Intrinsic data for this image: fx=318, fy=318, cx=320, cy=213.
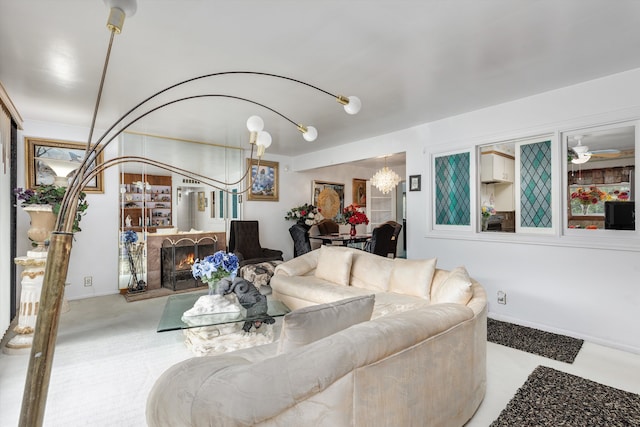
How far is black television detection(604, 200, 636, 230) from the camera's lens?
Answer: 2928mm

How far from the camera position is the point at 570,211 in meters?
3.33

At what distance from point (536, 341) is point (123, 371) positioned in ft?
12.0

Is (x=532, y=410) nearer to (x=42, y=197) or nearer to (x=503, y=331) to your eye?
(x=503, y=331)

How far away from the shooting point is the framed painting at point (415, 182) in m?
4.50

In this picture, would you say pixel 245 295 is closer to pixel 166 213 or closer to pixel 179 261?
pixel 179 261

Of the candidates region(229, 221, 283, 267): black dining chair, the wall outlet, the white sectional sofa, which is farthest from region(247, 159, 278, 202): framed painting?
the white sectional sofa

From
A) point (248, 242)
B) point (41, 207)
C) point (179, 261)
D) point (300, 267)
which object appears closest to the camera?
point (41, 207)

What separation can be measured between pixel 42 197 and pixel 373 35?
3.56 metres

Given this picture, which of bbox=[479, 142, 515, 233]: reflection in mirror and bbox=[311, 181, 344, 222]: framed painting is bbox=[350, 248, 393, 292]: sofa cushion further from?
bbox=[311, 181, 344, 222]: framed painting

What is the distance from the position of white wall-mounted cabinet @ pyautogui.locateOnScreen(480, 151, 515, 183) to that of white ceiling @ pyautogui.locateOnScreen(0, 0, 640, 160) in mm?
1766

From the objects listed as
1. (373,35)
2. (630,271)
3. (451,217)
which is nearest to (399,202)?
(451,217)

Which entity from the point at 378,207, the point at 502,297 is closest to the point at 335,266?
the point at 502,297

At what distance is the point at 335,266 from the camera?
12.1 ft

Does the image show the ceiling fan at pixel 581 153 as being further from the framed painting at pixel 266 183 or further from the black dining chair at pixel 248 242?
the framed painting at pixel 266 183
